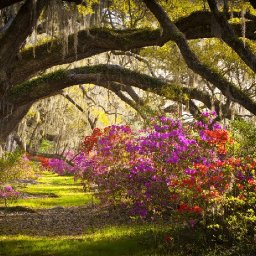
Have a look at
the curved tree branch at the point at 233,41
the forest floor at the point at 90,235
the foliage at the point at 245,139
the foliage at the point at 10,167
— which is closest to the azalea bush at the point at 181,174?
the foliage at the point at 245,139

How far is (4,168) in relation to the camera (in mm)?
16406

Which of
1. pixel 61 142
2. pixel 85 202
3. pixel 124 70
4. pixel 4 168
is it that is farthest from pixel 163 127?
pixel 61 142

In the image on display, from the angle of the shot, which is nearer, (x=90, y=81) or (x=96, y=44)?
(x=96, y=44)

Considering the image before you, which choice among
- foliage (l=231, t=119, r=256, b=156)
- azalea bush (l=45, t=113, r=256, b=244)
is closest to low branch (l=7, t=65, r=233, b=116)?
azalea bush (l=45, t=113, r=256, b=244)

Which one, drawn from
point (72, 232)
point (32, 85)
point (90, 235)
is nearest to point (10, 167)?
point (72, 232)

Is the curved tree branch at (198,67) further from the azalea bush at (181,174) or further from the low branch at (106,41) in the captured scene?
the low branch at (106,41)

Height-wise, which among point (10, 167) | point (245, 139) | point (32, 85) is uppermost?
point (32, 85)

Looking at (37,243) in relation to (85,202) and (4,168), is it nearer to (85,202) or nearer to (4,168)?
(4,168)

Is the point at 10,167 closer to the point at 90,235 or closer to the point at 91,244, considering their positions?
the point at 90,235

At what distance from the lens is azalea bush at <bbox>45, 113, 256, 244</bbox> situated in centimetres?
900

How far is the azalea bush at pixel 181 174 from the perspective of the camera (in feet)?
29.5

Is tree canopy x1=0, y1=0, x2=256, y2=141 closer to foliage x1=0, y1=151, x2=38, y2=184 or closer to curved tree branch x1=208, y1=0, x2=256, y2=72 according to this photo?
curved tree branch x1=208, y1=0, x2=256, y2=72

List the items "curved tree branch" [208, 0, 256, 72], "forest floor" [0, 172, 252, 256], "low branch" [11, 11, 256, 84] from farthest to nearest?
"low branch" [11, 11, 256, 84], "forest floor" [0, 172, 252, 256], "curved tree branch" [208, 0, 256, 72]

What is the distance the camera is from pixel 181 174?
11.3 meters
